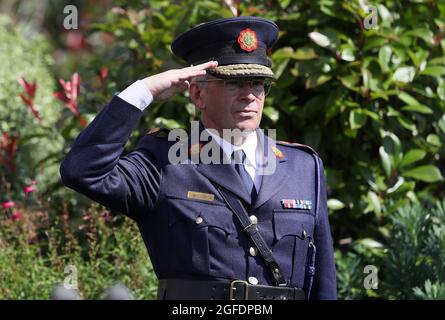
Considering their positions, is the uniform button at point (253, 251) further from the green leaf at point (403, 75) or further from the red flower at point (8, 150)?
the red flower at point (8, 150)

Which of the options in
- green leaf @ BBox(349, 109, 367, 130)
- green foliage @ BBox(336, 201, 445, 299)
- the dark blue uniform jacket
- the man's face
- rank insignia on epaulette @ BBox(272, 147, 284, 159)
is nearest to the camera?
the dark blue uniform jacket

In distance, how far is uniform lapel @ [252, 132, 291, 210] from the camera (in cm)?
360

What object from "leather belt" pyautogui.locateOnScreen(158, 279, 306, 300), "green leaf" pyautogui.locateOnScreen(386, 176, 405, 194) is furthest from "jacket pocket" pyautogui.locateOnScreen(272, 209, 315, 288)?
"green leaf" pyautogui.locateOnScreen(386, 176, 405, 194)

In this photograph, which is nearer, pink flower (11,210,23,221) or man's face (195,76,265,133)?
man's face (195,76,265,133)

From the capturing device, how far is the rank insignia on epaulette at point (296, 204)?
365 centimetres

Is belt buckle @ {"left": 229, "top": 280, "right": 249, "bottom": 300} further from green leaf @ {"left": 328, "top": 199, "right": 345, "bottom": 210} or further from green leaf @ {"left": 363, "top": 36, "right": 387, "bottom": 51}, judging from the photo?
green leaf @ {"left": 363, "top": 36, "right": 387, "bottom": 51}

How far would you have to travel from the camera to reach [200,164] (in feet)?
12.0

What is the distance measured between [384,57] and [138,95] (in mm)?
2419

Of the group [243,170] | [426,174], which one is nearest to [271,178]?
[243,170]

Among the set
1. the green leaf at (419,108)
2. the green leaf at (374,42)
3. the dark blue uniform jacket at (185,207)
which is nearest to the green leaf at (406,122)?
the green leaf at (419,108)

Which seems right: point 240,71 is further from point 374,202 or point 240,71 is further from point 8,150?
point 8,150

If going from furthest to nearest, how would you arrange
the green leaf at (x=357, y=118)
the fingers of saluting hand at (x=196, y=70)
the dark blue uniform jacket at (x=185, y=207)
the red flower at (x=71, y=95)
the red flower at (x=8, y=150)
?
1. the red flower at (x=8, y=150)
2. the red flower at (x=71, y=95)
3. the green leaf at (x=357, y=118)
4. the fingers of saluting hand at (x=196, y=70)
5. the dark blue uniform jacket at (x=185, y=207)

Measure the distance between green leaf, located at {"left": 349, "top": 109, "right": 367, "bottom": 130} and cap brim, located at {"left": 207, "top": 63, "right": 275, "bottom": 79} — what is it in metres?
1.80

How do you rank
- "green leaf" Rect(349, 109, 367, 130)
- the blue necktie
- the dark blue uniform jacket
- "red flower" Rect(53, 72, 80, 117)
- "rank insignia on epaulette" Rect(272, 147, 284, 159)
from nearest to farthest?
the dark blue uniform jacket < the blue necktie < "rank insignia on epaulette" Rect(272, 147, 284, 159) < "green leaf" Rect(349, 109, 367, 130) < "red flower" Rect(53, 72, 80, 117)
